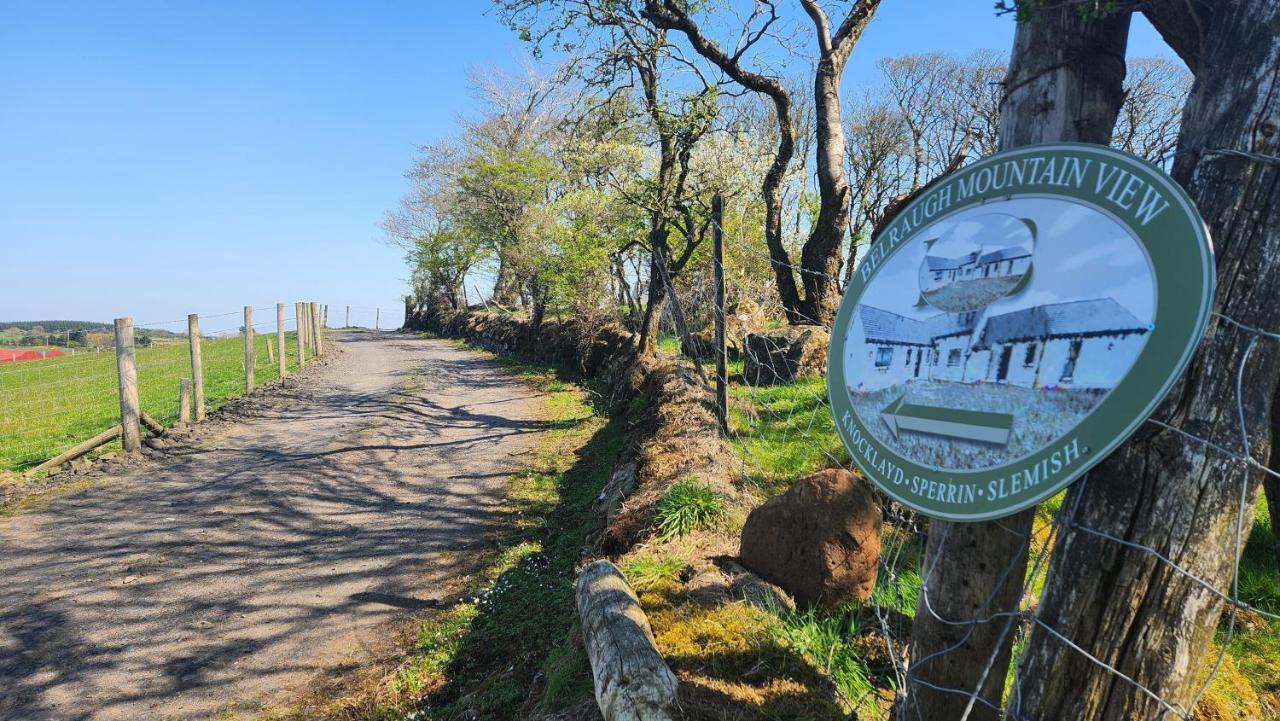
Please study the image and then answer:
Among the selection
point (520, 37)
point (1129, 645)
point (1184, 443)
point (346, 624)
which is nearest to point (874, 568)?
point (1129, 645)

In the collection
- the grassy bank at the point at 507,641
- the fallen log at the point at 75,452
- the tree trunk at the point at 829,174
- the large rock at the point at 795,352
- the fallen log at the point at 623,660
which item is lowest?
the grassy bank at the point at 507,641

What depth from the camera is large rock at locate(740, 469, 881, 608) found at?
3.77m

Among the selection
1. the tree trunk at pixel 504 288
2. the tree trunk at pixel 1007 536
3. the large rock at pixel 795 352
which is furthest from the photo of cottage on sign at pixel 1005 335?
the tree trunk at pixel 504 288

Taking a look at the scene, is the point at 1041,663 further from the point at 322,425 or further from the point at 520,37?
the point at 322,425

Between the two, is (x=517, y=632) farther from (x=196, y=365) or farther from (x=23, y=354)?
(x=23, y=354)

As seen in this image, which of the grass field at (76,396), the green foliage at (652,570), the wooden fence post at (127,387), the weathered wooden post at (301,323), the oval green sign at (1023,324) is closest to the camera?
the oval green sign at (1023,324)

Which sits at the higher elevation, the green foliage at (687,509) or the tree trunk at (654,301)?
the tree trunk at (654,301)

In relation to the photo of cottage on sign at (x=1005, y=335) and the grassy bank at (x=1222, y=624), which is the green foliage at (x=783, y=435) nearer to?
the grassy bank at (x=1222, y=624)

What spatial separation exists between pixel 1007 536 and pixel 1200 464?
59cm

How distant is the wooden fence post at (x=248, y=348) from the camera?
14523 mm

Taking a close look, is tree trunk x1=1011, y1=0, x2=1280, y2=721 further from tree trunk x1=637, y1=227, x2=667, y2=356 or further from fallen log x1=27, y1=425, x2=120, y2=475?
fallen log x1=27, y1=425, x2=120, y2=475

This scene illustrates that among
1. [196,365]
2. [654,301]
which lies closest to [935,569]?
[654,301]

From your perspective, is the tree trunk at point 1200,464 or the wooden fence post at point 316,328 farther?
the wooden fence post at point 316,328

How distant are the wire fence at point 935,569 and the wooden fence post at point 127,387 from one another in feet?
28.5
